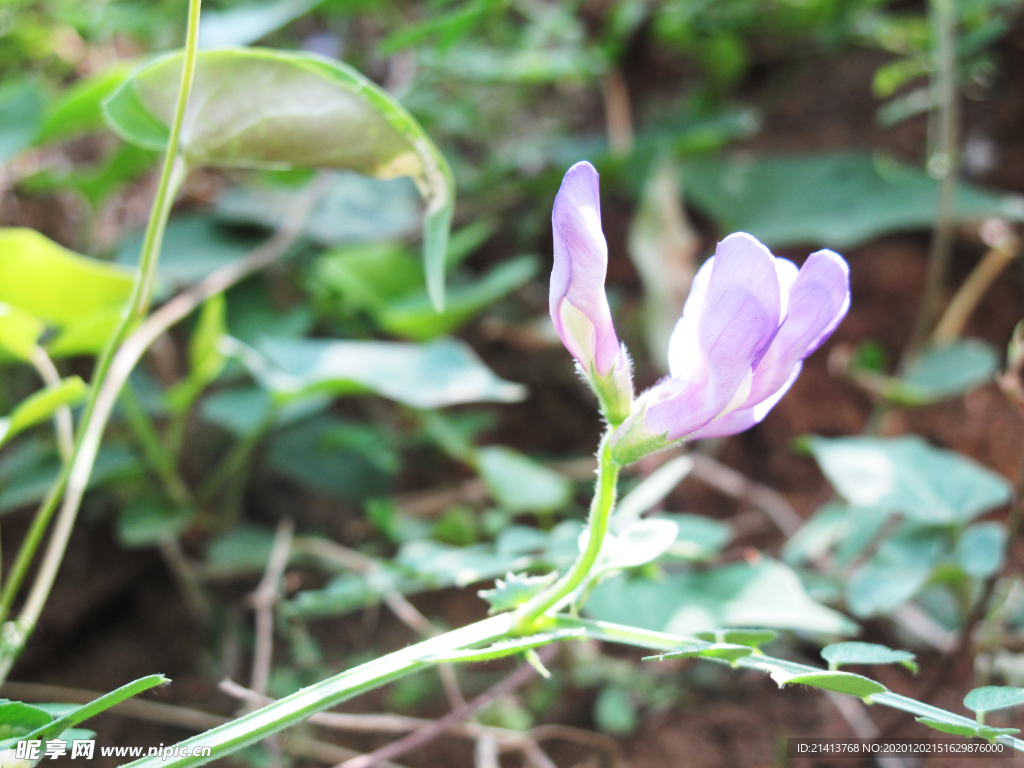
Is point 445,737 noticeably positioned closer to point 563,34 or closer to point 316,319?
point 316,319

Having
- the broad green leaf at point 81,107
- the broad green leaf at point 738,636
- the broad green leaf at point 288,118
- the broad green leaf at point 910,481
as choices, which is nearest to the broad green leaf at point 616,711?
the broad green leaf at point 910,481

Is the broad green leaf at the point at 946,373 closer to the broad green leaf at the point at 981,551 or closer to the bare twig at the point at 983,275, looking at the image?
the bare twig at the point at 983,275

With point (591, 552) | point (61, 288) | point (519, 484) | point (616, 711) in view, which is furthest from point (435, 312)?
point (591, 552)

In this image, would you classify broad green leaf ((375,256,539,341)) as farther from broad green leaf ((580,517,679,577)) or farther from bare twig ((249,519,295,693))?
broad green leaf ((580,517,679,577))

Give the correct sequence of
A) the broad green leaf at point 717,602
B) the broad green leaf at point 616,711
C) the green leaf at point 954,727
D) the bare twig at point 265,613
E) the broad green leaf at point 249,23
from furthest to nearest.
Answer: the broad green leaf at point 249,23 < the broad green leaf at point 616,711 < the bare twig at point 265,613 < the broad green leaf at point 717,602 < the green leaf at point 954,727

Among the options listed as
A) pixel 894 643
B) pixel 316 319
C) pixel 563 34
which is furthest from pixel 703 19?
pixel 894 643

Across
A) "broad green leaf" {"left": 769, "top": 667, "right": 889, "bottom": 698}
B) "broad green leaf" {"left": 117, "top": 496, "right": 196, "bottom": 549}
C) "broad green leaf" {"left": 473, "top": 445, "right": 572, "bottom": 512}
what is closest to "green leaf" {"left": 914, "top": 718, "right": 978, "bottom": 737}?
"broad green leaf" {"left": 769, "top": 667, "right": 889, "bottom": 698}
